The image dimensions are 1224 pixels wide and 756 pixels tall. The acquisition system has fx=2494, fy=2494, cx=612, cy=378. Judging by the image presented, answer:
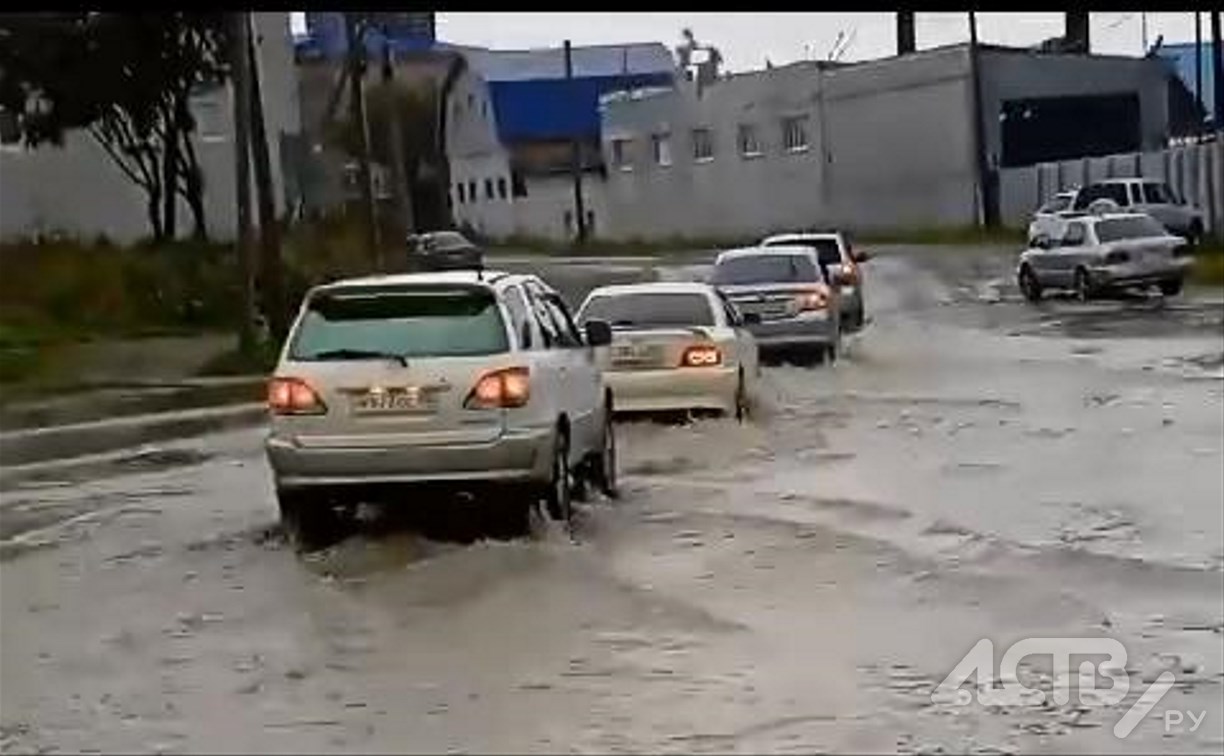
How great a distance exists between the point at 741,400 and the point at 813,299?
795cm

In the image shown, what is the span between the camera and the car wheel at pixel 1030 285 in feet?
147

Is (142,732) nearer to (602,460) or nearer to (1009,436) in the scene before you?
(602,460)

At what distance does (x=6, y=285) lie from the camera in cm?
4069

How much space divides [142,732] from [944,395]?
17206 mm

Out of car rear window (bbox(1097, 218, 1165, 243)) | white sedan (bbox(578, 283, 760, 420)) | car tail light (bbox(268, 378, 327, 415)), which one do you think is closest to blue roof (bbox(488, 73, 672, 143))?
car rear window (bbox(1097, 218, 1165, 243))

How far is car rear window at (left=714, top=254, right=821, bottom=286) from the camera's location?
3023 centimetres

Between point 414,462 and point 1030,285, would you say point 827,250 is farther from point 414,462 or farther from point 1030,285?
point 414,462

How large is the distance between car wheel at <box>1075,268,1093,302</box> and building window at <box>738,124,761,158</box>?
137ft

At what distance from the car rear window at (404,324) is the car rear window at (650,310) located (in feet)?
23.1

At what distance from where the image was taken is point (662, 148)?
299ft

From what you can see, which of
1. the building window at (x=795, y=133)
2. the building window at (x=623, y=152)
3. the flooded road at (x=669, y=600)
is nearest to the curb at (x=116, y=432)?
the flooded road at (x=669, y=600)

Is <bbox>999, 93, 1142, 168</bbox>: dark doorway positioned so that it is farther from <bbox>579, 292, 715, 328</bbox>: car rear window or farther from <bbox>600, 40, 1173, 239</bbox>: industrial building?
<bbox>579, 292, 715, 328</bbox>: car rear window

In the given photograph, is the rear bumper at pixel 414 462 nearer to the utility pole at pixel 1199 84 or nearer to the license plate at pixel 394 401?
the license plate at pixel 394 401

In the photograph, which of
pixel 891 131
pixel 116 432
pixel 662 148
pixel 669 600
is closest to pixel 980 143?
pixel 891 131
